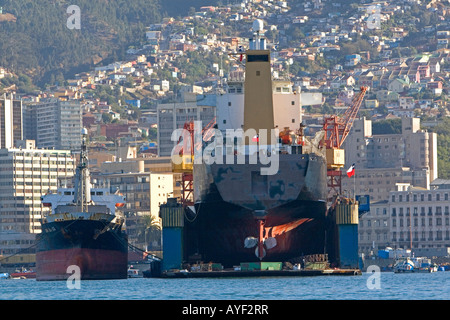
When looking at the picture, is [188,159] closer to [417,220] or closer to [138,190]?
[417,220]

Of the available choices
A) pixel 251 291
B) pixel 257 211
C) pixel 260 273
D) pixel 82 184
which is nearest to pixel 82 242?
pixel 82 184

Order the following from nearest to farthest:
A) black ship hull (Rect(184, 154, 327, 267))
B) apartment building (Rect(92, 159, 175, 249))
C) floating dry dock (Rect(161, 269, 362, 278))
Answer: black ship hull (Rect(184, 154, 327, 267)) < floating dry dock (Rect(161, 269, 362, 278)) < apartment building (Rect(92, 159, 175, 249))

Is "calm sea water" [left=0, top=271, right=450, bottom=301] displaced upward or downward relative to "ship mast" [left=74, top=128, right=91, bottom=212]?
downward

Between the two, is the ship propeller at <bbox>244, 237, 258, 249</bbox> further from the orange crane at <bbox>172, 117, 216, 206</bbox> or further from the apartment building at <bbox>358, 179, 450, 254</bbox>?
the apartment building at <bbox>358, 179, 450, 254</bbox>

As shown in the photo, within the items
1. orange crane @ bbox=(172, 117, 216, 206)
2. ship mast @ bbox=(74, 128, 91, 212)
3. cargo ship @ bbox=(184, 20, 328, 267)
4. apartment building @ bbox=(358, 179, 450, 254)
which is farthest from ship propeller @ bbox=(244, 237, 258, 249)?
apartment building @ bbox=(358, 179, 450, 254)

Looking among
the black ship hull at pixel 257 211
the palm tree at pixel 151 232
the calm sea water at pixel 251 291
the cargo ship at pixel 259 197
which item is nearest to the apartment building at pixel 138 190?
the palm tree at pixel 151 232

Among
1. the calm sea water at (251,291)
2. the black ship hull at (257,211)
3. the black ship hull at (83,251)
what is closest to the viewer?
the calm sea water at (251,291)

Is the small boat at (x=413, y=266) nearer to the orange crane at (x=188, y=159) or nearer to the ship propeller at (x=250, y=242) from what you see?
the orange crane at (x=188, y=159)

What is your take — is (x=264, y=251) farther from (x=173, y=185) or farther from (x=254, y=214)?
(x=173, y=185)
